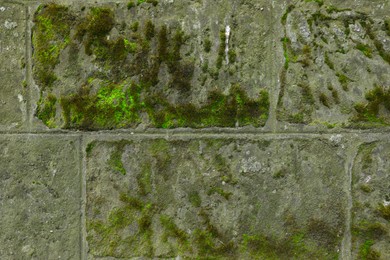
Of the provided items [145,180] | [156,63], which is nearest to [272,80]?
[156,63]

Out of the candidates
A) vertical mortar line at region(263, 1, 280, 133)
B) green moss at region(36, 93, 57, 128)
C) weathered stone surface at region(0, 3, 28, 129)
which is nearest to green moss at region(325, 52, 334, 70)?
vertical mortar line at region(263, 1, 280, 133)

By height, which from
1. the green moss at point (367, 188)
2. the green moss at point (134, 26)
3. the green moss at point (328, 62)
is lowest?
the green moss at point (367, 188)

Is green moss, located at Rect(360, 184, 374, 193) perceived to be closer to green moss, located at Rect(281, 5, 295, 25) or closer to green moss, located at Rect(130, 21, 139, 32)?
green moss, located at Rect(281, 5, 295, 25)

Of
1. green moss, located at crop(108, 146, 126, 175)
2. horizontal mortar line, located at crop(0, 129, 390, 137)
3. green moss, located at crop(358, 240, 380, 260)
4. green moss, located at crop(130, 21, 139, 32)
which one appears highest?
green moss, located at crop(130, 21, 139, 32)

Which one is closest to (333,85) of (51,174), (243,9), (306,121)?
(306,121)

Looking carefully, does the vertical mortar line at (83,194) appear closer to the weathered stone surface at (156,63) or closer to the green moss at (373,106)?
the weathered stone surface at (156,63)

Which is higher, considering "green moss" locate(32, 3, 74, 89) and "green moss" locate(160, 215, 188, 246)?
"green moss" locate(32, 3, 74, 89)

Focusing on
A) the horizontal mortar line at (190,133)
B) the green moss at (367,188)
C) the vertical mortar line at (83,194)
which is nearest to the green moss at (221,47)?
the horizontal mortar line at (190,133)

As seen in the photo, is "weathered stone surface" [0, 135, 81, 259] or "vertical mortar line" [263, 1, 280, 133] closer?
"vertical mortar line" [263, 1, 280, 133]
